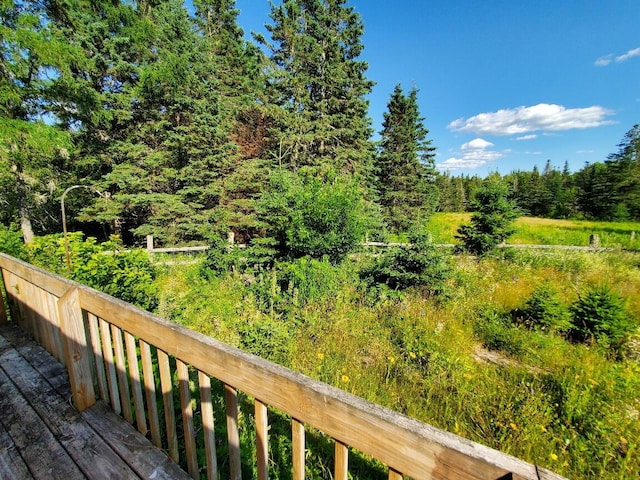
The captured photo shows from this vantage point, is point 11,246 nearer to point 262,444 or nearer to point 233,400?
point 233,400

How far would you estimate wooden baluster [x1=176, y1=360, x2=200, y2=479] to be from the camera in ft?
4.42

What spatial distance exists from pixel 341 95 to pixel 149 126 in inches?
376

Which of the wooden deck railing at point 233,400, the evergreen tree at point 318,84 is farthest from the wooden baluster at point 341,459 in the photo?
the evergreen tree at point 318,84

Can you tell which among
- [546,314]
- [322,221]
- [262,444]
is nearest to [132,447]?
[262,444]

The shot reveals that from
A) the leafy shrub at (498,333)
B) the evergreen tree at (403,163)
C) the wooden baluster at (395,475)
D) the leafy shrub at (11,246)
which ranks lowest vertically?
the leafy shrub at (498,333)

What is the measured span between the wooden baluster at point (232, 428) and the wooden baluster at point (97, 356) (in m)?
1.29

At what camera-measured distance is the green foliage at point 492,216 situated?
9.21 meters

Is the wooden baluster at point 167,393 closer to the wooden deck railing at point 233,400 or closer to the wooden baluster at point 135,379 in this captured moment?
the wooden deck railing at point 233,400

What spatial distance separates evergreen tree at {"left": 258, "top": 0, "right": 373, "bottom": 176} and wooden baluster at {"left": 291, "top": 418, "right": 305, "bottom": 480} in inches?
563

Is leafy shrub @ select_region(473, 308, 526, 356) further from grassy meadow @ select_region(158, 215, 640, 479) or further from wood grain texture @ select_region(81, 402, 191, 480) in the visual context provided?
wood grain texture @ select_region(81, 402, 191, 480)

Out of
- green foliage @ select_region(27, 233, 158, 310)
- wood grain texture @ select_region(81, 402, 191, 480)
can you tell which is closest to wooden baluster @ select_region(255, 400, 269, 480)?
wood grain texture @ select_region(81, 402, 191, 480)

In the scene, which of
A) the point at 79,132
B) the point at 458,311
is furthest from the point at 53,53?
the point at 458,311

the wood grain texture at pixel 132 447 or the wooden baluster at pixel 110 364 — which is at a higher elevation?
the wooden baluster at pixel 110 364

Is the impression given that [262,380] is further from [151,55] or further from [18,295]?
[151,55]
